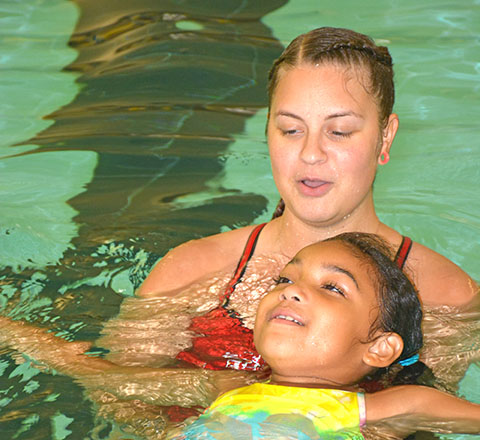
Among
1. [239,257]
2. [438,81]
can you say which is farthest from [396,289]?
[438,81]

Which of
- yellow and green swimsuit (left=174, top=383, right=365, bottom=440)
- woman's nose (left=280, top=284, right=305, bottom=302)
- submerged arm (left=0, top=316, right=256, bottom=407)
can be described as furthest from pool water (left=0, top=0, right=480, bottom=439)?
woman's nose (left=280, top=284, right=305, bottom=302)

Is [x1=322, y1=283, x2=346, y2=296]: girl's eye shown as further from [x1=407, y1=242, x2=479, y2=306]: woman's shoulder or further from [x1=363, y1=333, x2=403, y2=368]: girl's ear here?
[x1=407, y1=242, x2=479, y2=306]: woman's shoulder

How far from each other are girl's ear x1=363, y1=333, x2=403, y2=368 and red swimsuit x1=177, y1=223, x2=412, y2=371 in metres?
0.37

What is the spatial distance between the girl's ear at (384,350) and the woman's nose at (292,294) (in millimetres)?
283

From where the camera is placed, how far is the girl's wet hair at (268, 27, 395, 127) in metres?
2.81

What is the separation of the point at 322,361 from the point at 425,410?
1.07ft

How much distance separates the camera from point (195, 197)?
14.5 feet

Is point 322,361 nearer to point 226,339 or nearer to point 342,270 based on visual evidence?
point 342,270

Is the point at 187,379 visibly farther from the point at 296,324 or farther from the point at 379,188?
the point at 379,188

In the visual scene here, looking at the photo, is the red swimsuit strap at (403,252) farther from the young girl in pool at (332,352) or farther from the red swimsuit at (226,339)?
the young girl in pool at (332,352)

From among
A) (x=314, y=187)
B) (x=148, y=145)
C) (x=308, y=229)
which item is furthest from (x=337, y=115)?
(x=148, y=145)

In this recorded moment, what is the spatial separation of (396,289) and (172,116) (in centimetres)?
290

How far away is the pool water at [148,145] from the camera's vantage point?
133 inches

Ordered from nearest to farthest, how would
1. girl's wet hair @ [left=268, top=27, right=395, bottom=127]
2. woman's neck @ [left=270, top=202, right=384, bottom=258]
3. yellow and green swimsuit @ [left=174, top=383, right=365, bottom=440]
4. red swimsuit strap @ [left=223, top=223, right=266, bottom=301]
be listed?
yellow and green swimsuit @ [left=174, top=383, right=365, bottom=440], girl's wet hair @ [left=268, top=27, right=395, bottom=127], woman's neck @ [left=270, top=202, right=384, bottom=258], red swimsuit strap @ [left=223, top=223, right=266, bottom=301]
